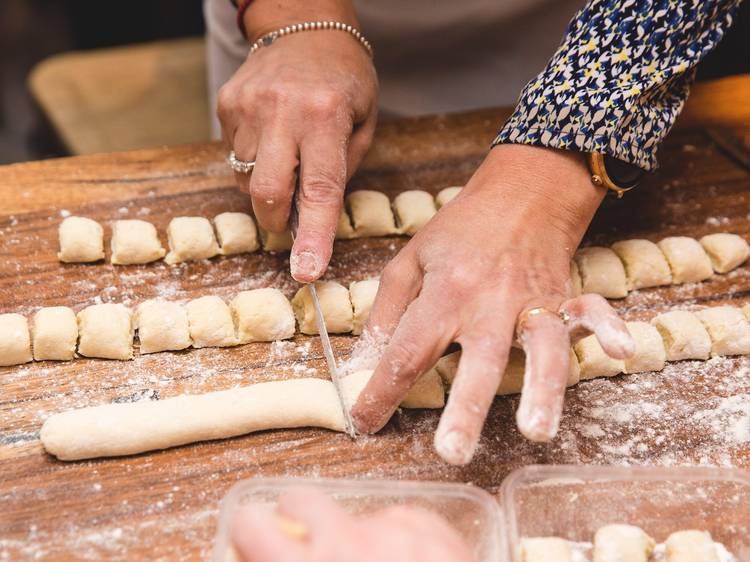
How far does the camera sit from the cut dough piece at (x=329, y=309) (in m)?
1.93

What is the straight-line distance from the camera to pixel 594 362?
6.08ft

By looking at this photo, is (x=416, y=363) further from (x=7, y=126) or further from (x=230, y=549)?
(x=7, y=126)

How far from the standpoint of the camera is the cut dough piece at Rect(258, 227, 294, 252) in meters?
2.16

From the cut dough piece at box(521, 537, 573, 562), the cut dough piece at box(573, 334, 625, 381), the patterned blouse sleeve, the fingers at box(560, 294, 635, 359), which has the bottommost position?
the cut dough piece at box(521, 537, 573, 562)

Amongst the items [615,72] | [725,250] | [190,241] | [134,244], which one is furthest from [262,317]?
[725,250]

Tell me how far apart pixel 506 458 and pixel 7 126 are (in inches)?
179

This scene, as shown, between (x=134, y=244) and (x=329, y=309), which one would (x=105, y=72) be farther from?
(x=329, y=309)

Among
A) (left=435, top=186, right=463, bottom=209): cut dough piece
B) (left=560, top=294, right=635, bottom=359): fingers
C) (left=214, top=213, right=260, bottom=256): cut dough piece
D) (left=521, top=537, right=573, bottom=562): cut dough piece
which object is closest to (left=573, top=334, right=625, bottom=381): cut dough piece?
(left=560, top=294, right=635, bottom=359): fingers

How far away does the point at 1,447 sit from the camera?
5.49ft

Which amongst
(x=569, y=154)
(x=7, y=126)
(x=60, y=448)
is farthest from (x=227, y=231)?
(x=7, y=126)

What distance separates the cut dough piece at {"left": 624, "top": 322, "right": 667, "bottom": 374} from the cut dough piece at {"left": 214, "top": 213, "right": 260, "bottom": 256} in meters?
1.05

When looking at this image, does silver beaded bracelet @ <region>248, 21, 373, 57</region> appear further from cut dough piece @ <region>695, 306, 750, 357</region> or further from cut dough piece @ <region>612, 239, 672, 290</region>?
cut dough piece @ <region>695, 306, 750, 357</region>

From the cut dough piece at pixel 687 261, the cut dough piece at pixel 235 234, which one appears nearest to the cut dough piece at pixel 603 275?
the cut dough piece at pixel 687 261

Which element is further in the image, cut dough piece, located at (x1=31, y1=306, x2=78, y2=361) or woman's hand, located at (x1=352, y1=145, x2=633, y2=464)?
cut dough piece, located at (x1=31, y1=306, x2=78, y2=361)
